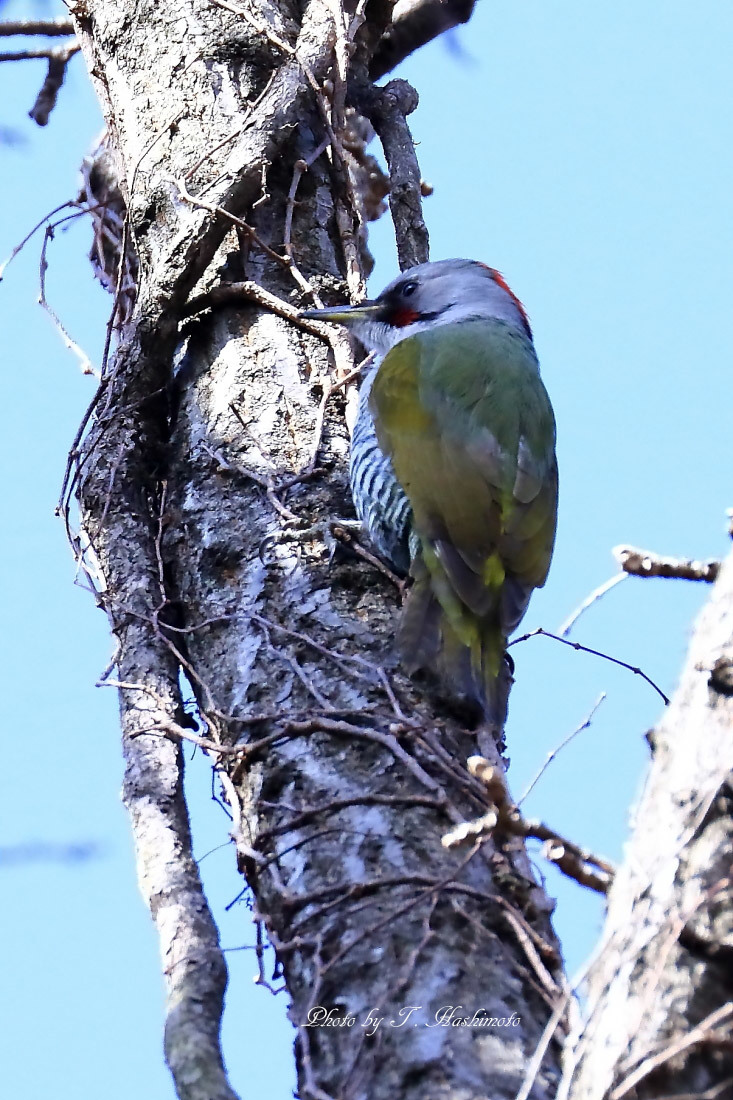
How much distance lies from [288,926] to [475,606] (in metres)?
0.98

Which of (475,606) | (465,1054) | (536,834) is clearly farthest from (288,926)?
(475,606)

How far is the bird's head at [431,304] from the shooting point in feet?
13.6

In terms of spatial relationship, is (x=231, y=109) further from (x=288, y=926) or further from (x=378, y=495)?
(x=288, y=926)

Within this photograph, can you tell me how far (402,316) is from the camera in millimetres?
4383

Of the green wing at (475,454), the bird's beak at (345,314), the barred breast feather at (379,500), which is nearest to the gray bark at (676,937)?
the green wing at (475,454)

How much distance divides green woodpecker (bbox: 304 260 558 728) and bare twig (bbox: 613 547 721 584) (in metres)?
0.97

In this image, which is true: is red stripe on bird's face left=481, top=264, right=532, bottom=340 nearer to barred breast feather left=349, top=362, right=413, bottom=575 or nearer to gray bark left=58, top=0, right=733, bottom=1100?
gray bark left=58, top=0, right=733, bottom=1100

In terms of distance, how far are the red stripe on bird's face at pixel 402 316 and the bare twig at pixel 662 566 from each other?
7.69 ft

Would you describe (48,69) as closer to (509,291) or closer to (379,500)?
(509,291)

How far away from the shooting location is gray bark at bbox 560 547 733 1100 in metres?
1.60

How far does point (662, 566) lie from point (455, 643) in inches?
44.3

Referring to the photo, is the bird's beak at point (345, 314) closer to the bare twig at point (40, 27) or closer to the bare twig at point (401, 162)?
the bare twig at point (401, 162)

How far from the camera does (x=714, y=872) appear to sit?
1658 mm

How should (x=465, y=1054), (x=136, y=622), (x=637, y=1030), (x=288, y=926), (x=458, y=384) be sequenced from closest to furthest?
(x=637, y=1030)
(x=465, y=1054)
(x=288, y=926)
(x=136, y=622)
(x=458, y=384)
